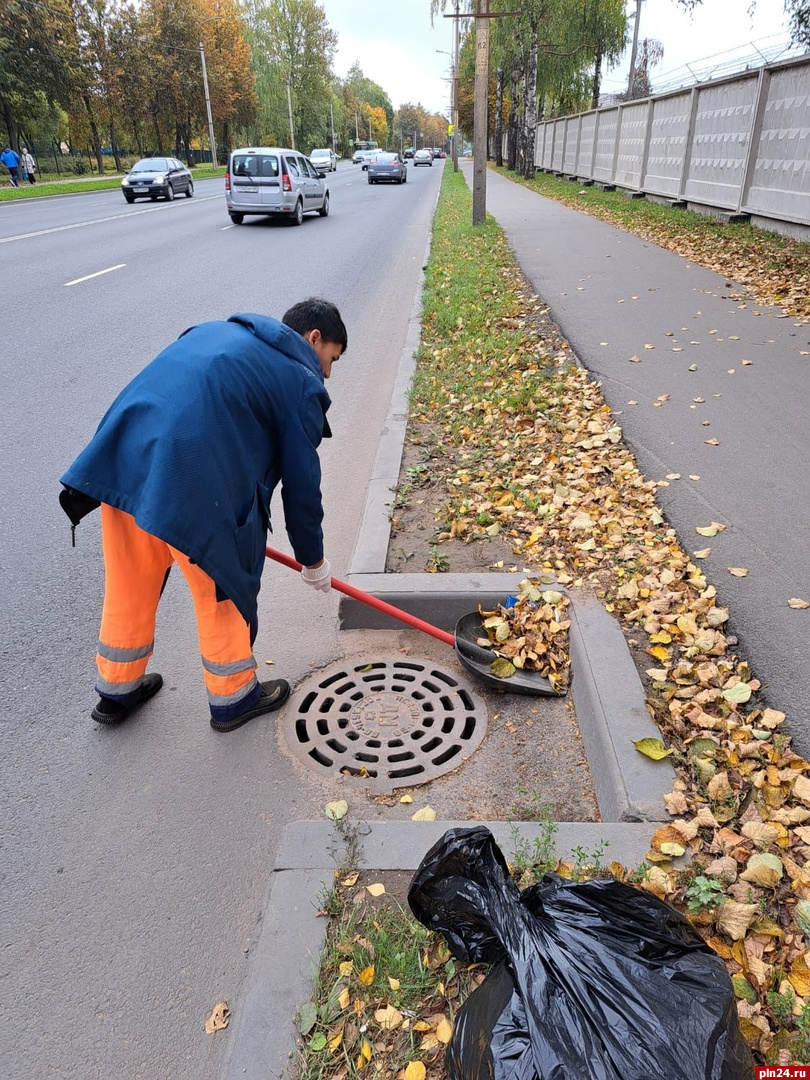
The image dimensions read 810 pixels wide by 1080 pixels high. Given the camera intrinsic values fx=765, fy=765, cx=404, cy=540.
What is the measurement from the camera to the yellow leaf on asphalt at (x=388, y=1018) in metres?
1.77

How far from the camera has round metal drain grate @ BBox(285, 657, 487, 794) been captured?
110 inches

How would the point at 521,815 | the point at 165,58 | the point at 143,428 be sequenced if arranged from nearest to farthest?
the point at 143,428, the point at 521,815, the point at 165,58

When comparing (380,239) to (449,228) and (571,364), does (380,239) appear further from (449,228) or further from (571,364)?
(571,364)

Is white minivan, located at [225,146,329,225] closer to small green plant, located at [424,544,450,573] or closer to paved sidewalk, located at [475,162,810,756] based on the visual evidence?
paved sidewalk, located at [475,162,810,756]

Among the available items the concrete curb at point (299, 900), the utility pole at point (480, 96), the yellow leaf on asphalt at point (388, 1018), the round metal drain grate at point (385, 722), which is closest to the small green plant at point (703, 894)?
the concrete curb at point (299, 900)

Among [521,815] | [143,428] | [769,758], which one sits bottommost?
[521,815]

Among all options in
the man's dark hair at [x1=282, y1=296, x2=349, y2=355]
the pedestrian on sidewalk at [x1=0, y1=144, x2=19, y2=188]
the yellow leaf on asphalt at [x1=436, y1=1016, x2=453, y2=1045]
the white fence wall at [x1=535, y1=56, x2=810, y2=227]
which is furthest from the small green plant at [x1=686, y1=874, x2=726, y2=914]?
the pedestrian on sidewalk at [x1=0, y1=144, x2=19, y2=188]

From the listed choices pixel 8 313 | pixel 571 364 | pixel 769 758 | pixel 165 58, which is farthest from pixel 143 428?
pixel 165 58

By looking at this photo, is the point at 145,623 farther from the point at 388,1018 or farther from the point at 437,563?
the point at 388,1018

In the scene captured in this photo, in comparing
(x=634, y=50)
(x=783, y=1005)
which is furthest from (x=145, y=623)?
(x=634, y=50)

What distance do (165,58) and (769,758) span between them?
196 feet

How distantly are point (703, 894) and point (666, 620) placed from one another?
1425 mm

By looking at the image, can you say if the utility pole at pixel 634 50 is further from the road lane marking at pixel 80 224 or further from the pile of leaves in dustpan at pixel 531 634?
the pile of leaves in dustpan at pixel 531 634

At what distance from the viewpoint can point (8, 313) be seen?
916cm
